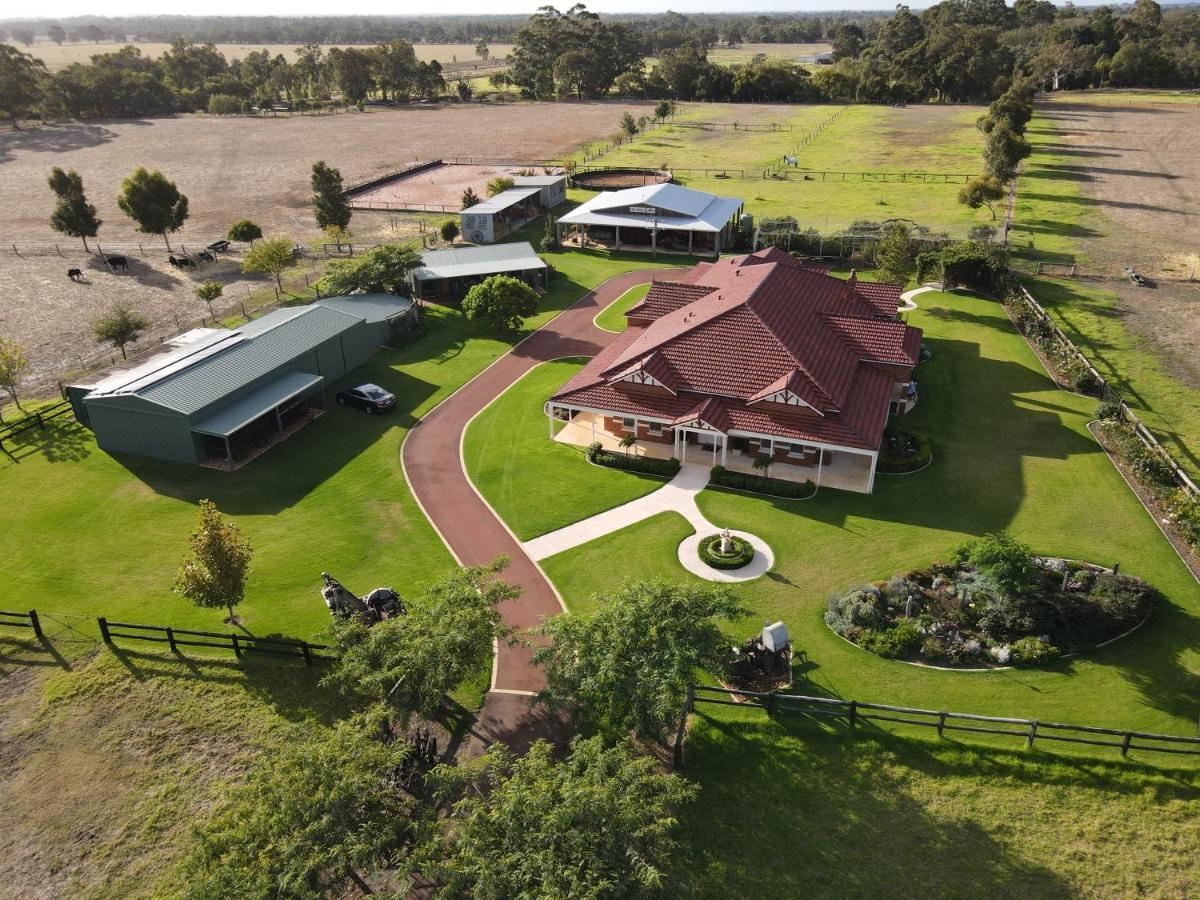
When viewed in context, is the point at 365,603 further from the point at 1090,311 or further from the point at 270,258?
the point at 1090,311

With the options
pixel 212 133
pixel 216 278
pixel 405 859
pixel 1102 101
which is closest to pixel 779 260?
pixel 405 859

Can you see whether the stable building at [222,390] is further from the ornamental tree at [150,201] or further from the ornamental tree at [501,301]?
the ornamental tree at [150,201]

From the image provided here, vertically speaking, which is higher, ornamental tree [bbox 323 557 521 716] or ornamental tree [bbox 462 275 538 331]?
ornamental tree [bbox 462 275 538 331]

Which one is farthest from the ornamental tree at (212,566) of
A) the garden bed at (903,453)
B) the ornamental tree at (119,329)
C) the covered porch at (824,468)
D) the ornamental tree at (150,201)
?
the ornamental tree at (150,201)

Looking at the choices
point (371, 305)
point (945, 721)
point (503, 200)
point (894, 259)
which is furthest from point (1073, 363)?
point (503, 200)

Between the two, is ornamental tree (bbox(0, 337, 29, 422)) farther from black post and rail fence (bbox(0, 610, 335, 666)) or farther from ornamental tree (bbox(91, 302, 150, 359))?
black post and rail fence (bbox(0, 610, 335, 666))

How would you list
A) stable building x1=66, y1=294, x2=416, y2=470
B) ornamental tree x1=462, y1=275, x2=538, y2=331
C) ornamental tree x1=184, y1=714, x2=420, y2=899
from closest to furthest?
ornamental tree x1=184, y1=714, x2=420, y2=899 → stable building x1=66, y1=294, x2=416, y2=470 → ornamental tree x1=462, y1=275, x2=538, y2=331

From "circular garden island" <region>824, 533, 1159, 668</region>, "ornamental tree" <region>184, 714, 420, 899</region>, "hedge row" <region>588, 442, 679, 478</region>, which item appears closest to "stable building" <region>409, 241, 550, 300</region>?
"hedge row" <region>588, 442, 679, 478</region>
